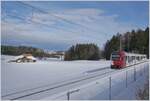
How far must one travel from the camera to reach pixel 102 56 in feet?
280

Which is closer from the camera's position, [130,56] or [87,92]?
[87,92]

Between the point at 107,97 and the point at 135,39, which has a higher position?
the point at 135,39

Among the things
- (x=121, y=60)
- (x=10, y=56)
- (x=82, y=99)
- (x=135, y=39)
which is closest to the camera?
(x=82, y=99)

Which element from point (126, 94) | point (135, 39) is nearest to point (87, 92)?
point (126, 94)

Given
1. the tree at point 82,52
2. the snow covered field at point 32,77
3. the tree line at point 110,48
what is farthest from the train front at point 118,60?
the tree at point 82,52

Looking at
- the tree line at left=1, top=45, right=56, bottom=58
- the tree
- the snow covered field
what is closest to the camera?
the snow covered field

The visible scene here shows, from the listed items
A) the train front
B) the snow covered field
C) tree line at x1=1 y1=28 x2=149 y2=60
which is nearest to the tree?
tree line at x1=1 y1=28 x2=149 y2=60

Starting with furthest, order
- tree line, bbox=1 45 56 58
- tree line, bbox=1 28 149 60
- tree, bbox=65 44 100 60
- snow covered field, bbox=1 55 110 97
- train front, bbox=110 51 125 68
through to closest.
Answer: tree, bbox=65 44 100 60 < tree line, bbox=1 28 149 60 < tree line, bbox=1 45 56 58 < train front, bbox=110 51 125 68 < snow covered field, bbox=1 55 110 97

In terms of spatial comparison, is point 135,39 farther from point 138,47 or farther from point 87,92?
point 87,92

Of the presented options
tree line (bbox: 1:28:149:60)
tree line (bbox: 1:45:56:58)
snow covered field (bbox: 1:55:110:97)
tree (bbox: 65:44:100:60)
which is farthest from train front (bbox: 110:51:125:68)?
tree (bbox: 65:44:100:60)

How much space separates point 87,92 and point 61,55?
79.4m

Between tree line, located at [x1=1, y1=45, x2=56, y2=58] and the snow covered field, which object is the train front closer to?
the snow covered field

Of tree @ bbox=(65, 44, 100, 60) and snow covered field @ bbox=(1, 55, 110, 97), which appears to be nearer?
snow covered field @ bbox=(1, 55, 110, 97)

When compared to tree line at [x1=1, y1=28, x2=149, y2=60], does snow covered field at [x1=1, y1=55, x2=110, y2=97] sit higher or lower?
lower
